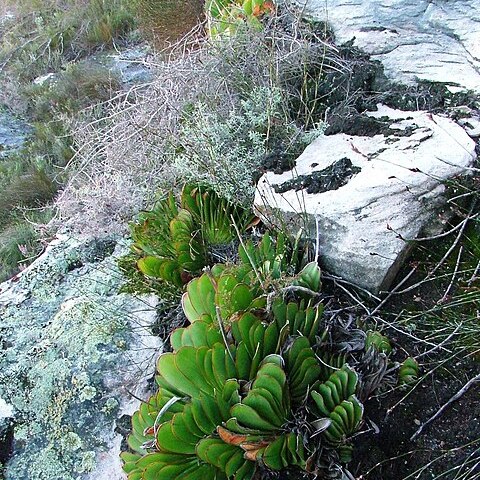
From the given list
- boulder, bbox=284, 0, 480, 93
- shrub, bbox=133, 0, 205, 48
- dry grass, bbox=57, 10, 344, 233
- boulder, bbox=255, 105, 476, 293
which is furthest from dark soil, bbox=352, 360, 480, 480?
shrub, bbox=133, 0, 205, 48

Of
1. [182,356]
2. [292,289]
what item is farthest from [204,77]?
[182,356]

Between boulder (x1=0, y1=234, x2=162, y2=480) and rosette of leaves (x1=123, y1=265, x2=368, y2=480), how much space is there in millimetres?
330

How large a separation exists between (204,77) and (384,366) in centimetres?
186

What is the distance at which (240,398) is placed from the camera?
1679 millimetres

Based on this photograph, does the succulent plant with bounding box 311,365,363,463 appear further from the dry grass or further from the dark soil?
the dry grass

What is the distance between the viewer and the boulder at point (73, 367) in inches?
82.5

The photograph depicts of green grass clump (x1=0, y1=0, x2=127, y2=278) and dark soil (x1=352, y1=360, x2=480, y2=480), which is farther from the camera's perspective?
green grass clump (x1=0, y1=0, x2=127, y2=278)

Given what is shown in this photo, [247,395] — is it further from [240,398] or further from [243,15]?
[243,15]

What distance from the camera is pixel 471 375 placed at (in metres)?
1.83

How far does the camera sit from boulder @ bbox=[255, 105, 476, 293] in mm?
2084

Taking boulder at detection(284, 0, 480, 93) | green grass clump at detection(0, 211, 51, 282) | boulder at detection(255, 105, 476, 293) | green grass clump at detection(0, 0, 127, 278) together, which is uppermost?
boulder at detection(284, 0, 480, 93)

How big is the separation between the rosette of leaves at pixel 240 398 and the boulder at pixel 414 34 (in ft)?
4.85

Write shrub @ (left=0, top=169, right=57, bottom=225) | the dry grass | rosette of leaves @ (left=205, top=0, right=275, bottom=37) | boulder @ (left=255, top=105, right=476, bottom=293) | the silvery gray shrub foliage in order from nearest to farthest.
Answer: boulder @ (left=255, top=105, right=476, bottom=293)
the silvery gray shrub foliage
the dry grass
rosette of leaves @ (left=205, top=0, right=275, bottom=37)
shrub @ (left=0, top=169, right=57, bottom=225)

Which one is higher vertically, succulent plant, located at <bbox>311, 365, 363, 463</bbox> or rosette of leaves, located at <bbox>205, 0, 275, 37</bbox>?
rosette of leaves, located at <bbox>205, 0, 275, 37</bbox>
